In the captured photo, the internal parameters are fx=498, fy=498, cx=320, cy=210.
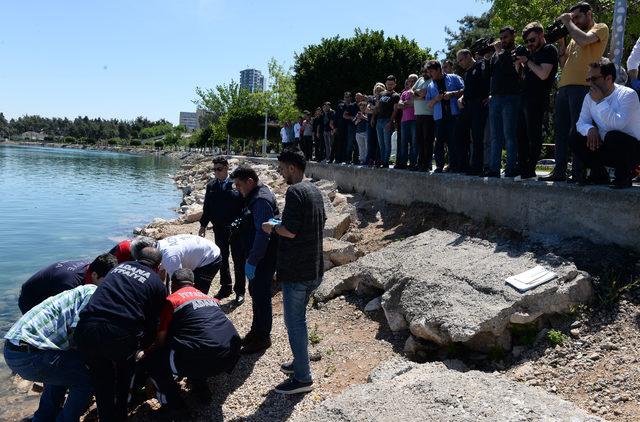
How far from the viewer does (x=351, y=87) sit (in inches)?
1009

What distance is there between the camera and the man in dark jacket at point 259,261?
198 inches

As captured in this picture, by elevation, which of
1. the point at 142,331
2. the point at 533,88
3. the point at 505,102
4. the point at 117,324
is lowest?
the point at 142,331

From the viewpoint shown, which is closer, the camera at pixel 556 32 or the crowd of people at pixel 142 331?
the crowd of people at pixel 142 331

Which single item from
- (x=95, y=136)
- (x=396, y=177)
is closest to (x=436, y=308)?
(x=396, y=177)

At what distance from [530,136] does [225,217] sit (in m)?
4.09

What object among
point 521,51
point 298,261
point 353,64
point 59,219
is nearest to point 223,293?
point 298,261

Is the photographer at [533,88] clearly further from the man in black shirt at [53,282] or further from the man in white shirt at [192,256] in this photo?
the man in black shirt at [53,282]

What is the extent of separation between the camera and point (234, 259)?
6.68 meters

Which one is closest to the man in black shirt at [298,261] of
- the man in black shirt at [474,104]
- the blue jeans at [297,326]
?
the blue jeans at [297,326]

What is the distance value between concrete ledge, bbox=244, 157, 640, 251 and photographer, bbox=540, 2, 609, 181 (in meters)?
0.41

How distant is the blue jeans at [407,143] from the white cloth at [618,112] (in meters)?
3.99

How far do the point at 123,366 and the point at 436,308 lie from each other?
8.82ft

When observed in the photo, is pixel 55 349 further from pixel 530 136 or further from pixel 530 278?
pixel 530 136

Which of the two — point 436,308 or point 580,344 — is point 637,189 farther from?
point 436,308
